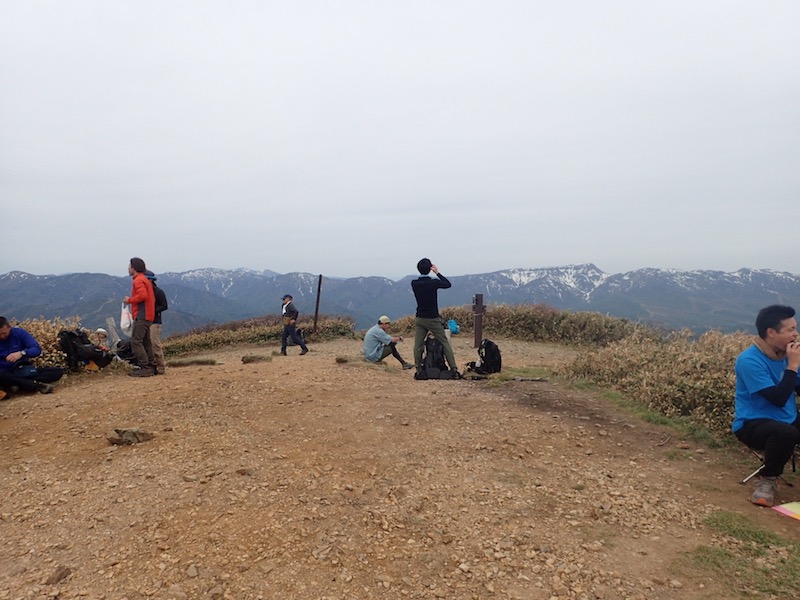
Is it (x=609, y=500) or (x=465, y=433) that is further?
(x=465, y=433)

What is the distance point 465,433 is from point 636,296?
180ft

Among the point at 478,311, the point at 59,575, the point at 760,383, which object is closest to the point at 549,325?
the point at 478,311

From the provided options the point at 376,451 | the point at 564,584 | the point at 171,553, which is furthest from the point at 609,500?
the point at 171,553

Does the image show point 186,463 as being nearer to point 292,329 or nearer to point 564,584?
point 564,584

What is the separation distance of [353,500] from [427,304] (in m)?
4.43

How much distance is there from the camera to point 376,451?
4520 millimetres

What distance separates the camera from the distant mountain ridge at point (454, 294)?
4275 cm

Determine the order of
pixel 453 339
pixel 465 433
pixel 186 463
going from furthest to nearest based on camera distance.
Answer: pixel 453 339
pixel 465 433
pixel 186 463

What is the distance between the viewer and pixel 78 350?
7.66 meters

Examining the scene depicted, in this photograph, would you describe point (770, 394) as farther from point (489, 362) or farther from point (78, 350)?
point (78, 350)

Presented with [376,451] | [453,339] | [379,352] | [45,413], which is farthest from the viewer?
[453,339]

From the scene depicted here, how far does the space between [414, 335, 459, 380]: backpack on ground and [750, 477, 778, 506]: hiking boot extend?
4.66m

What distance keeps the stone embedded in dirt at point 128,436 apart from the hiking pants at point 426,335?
422 cm

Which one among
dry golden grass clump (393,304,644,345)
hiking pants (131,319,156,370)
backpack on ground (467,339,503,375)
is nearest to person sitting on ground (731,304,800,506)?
backpack on ground (467,339,503,375)
